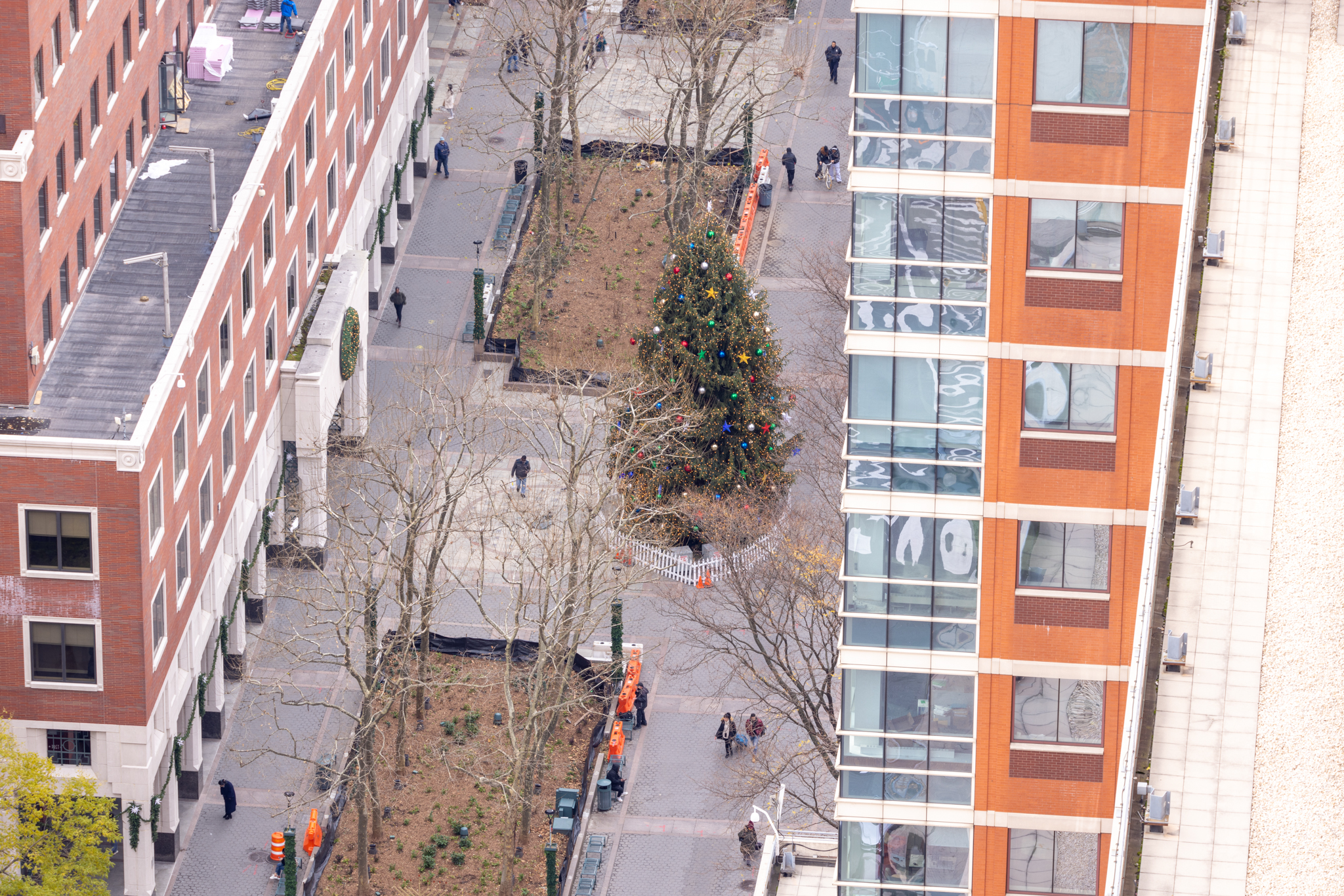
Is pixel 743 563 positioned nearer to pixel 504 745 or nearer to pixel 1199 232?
pixel 504 745

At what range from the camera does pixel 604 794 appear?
91.8 m

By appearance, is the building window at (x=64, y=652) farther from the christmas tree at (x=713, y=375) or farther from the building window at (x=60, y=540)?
the christmas tree at (x=713, y=375)

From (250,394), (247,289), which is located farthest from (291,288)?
(247,289)

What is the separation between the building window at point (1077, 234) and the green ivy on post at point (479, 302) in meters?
55.6

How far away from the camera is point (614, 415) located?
93438mm

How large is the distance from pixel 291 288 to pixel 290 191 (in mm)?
3638

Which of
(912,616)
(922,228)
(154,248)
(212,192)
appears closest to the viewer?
(922,228)

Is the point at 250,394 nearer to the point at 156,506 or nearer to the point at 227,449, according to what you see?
the point at 227,449

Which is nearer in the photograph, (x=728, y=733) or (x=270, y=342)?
(x=728, y=733)

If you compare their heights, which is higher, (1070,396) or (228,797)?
(1070,396)

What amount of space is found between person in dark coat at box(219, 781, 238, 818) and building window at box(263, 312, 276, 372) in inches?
605

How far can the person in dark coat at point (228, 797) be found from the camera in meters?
90.3

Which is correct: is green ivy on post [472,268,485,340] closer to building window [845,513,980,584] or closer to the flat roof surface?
the flat roof surface

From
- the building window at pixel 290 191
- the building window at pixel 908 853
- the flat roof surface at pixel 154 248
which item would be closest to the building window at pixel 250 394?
the flat roof surface at pixel 154 248
